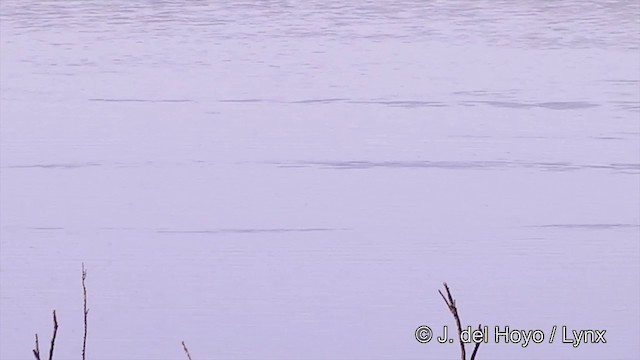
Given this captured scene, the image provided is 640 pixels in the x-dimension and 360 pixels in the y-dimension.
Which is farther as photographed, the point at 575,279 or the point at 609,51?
the point at 609,51

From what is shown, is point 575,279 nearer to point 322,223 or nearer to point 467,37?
point 322,223

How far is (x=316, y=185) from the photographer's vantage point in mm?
2525

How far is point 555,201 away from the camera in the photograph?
8.05 feet

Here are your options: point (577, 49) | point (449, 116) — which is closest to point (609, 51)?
point (577, 49)

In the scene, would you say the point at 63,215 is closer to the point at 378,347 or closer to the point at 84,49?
the point at 378,347

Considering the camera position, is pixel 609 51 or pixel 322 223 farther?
pixel 609 51

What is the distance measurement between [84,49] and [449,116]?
1231 mm

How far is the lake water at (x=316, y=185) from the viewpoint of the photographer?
1.97 meters

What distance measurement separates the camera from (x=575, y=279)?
2.09m

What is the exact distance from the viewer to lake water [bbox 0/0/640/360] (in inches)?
77.4

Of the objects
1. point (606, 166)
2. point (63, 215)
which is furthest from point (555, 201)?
point (63, 215)

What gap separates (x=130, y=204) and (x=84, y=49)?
127 centimetres

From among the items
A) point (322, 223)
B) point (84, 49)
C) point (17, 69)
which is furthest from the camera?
point (84, 49)

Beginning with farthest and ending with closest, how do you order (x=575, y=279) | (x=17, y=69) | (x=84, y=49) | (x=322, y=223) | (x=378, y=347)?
(x=84, y=49), (x=17, y=69), (x=322, y=223), (x=575, y=279), (x=378, y=347)
